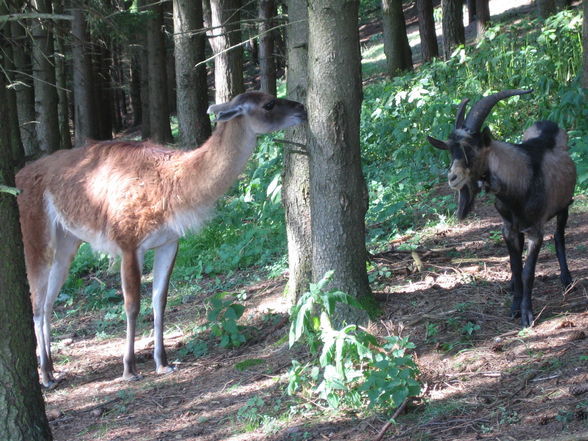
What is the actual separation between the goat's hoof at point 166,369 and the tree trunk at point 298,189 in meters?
1.32

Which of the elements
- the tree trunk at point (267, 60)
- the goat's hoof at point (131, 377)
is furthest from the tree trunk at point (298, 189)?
the tree trunk at point (267, 60)

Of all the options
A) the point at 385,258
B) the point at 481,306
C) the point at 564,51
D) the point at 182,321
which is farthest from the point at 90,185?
the point at 564,51

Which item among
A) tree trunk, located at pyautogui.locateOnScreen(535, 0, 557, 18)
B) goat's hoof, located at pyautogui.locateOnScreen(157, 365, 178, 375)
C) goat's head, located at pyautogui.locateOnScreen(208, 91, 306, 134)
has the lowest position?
goat's hoof, located at pyautogui.locateOnScreen(157, 365, 178, 375)

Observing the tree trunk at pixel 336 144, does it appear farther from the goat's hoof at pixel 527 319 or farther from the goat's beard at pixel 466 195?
the goat's hoof at pixel 527 319

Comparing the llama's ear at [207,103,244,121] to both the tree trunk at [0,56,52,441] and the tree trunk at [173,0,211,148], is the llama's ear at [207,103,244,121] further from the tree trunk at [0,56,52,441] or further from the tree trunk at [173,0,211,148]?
the tree trunk at [173,0,211,148]

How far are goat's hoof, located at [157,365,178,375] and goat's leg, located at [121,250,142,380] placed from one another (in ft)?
0.68

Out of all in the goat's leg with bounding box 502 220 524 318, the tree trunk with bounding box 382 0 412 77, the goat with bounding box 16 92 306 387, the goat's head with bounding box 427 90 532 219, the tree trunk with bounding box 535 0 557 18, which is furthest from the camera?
the tree trunk with bounding box 382 0 412 77

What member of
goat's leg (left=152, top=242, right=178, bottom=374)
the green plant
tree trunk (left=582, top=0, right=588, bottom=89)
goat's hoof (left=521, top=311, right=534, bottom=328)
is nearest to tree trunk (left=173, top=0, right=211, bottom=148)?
tree trunk (left=582, top=0, right=588, bottom=89)

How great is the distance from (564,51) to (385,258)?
23.5 ft

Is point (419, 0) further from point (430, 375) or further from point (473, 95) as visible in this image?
point (430, 375)

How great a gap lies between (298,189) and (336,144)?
1.23 metres

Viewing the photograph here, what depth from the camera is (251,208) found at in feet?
39.0

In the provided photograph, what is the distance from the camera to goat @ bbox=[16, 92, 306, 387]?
7203 mm

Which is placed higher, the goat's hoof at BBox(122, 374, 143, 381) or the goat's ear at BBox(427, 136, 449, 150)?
the goat's ear at BBox(427, 136, 449, 150)
